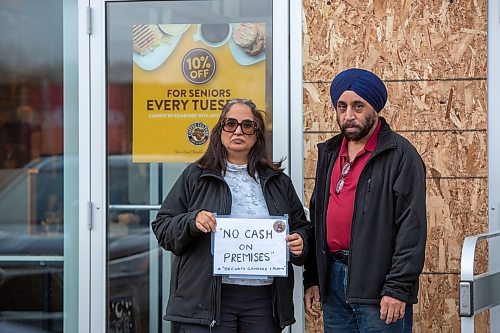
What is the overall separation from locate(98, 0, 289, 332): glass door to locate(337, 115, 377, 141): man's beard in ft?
4.77

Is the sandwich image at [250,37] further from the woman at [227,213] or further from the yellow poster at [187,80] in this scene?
the woman at [227,213]

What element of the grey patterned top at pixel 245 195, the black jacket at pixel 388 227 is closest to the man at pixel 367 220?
the black jacket at pixel 388 227

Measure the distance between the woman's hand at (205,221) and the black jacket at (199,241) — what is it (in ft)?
0.10

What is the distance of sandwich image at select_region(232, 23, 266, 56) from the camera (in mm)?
5680

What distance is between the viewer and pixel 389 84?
17.9 ft

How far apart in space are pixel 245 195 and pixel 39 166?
2100mm

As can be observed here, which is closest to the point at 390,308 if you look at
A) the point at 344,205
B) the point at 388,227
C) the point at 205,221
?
the point at 388,227

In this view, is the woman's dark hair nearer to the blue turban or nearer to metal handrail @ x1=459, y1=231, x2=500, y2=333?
the blue turban

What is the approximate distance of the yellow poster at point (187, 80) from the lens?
5715 mm

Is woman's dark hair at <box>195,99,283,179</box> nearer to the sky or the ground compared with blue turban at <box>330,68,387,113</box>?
nearer to the ground

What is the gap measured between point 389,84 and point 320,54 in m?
0.44

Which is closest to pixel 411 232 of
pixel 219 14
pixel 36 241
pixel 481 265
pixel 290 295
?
pixel 290 295

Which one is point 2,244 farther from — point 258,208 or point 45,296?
point 258,208

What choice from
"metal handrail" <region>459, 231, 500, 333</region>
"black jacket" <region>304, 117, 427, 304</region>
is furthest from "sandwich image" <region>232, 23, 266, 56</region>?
"metal handrail" <region>459, 231, 500, 333</region>
